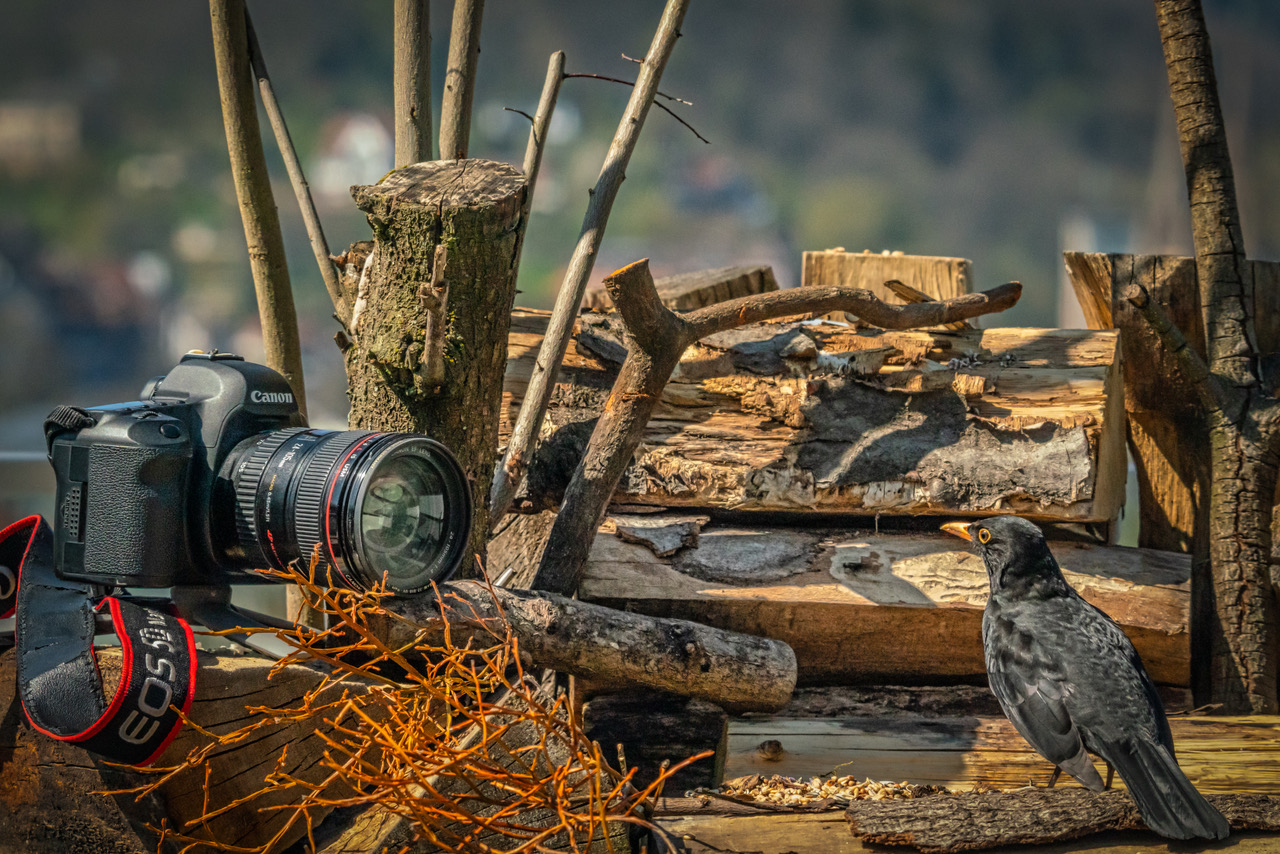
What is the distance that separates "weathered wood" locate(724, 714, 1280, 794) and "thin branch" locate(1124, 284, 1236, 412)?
24.3 inches

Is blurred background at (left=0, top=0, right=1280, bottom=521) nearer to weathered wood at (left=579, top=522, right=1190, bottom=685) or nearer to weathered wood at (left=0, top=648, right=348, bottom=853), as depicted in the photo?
weathered wood at (left=579, top=522, right=1190, bottom=685)

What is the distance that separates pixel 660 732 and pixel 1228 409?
4.33 feet

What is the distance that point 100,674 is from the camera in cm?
98

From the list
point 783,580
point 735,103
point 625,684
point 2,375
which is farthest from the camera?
point 735,103

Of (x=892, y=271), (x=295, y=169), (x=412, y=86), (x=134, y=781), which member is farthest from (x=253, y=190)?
(x=892, y=271)

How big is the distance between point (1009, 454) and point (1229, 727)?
1.96ft

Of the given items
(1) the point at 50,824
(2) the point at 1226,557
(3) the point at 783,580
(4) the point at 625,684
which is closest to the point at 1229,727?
(2) the point at 1226,557

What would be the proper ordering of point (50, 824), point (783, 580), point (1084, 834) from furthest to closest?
point (783, 580)
point (1084, 834)
point (50, 824)

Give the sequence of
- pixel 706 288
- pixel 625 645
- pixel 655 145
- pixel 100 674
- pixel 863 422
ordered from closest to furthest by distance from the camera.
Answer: pixel 100 674
pixel 625 645
pixel 863 422
pixel 706 288
pixel 655 145

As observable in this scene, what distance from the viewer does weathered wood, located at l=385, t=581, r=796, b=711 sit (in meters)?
1.34

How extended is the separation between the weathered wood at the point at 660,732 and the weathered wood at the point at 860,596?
198 mm

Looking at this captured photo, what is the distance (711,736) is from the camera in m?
1.53

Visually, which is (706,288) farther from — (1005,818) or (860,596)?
(1005,818)

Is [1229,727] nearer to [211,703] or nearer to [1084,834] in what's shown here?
[1084,834]
